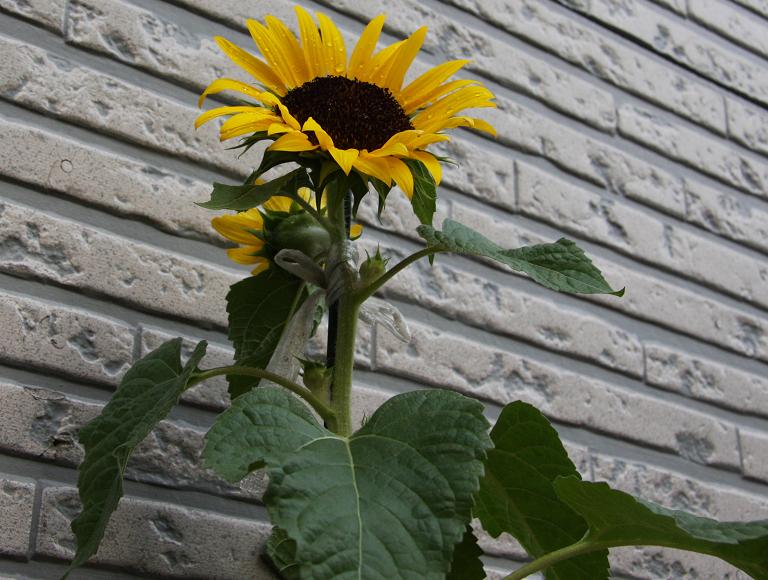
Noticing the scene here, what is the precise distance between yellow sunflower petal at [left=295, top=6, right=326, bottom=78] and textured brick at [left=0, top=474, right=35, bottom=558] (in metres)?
0.42

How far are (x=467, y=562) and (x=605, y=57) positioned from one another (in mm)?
986


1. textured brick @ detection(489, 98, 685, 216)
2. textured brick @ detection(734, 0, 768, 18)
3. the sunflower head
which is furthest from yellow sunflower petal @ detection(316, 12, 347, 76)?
textured brick @ detection(734, 0, 768, 18)

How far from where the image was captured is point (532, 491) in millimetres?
812

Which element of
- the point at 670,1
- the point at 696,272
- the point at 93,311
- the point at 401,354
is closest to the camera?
the point at 93,311

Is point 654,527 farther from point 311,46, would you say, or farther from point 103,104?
point 103,104

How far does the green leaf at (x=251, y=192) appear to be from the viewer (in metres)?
0.78

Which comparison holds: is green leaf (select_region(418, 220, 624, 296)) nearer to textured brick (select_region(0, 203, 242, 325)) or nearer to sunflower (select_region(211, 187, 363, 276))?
sunflower (select_region(211, 187, 363, 276))

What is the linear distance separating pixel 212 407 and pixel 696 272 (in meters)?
0.80

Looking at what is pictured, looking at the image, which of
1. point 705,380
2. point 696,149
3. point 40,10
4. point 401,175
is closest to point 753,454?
point 705,380

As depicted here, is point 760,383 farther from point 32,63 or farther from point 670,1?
point 32,63

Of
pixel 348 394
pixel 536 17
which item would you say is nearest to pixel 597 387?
pixel 536 17

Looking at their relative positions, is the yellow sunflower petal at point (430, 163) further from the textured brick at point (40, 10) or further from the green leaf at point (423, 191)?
the textured brick at point (40, 10)

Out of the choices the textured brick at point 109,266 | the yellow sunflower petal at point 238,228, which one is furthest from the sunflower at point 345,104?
the textured brick at point 109,266

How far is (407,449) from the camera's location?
67 centimetres
